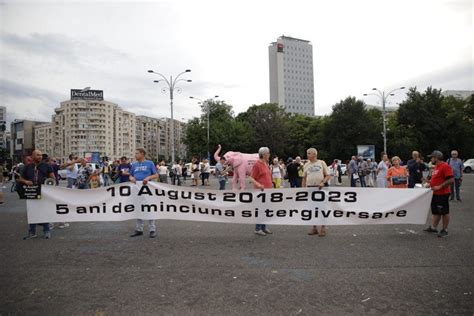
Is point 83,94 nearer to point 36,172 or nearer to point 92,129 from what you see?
point 36,172

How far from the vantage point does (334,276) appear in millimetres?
4832

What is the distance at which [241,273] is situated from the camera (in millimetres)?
5023

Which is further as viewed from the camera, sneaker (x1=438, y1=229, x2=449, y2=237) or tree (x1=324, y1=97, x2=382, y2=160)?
tree (x1=324, y1=97, x2=382, y2=160)

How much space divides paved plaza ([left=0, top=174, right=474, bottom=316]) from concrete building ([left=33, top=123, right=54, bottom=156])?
178356 millimetres

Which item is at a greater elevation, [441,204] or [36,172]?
[36,172]

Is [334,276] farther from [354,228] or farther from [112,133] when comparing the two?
[112,133]

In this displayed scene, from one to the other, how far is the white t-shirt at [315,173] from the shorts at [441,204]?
7.75 ft

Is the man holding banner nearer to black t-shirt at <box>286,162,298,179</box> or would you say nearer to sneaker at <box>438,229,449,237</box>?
sneaker at <box>438,229,449,237</box>

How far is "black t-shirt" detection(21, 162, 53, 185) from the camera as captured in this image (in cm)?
777

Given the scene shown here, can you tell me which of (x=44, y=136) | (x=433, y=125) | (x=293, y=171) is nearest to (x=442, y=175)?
(x=293, y=171)

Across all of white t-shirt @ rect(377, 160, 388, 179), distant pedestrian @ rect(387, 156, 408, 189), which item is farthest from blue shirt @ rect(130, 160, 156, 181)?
white t-shirt @ rect(377, 160, 388, 179)

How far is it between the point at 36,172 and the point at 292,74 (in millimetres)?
153838

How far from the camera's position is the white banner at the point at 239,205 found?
737 centimetres

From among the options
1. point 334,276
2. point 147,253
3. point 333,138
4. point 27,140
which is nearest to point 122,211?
point 147,253
